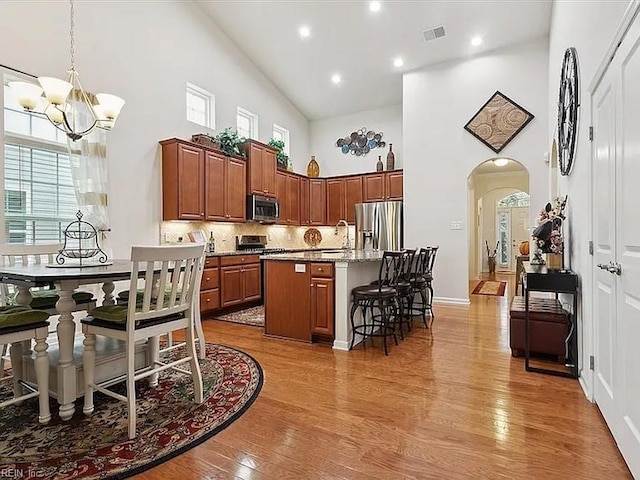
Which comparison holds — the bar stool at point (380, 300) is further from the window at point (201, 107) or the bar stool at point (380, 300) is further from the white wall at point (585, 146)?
the window at point (201, 107)

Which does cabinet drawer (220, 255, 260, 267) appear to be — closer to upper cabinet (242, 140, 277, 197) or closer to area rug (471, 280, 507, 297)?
upper cabinet (242, 140, 277, 197)

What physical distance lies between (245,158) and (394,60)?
305 centimetres

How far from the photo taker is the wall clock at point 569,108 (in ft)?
9.80

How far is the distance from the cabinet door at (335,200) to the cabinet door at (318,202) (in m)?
0.09

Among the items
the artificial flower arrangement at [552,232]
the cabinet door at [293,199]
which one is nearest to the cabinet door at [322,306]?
the artificial flower arrangement at [552,232]

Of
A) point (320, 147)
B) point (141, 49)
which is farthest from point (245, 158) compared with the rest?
point (320, 147)

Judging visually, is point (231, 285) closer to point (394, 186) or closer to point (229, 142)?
point (229, 142)

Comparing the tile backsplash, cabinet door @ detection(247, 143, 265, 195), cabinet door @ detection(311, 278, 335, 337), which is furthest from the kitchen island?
cabinet door @ detection(247, 143, 265, 195)

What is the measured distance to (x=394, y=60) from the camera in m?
6.34

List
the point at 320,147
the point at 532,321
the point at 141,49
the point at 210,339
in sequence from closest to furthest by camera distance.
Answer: the point at 532,321 → the point at 210,339 → the point at 141,49 → the point at 320,147

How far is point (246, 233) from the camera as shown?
674 centimetres

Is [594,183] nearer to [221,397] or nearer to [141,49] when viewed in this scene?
[221,397]

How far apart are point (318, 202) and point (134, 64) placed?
4.31 metres

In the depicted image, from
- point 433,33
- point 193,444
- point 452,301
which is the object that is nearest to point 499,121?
point 433,33
